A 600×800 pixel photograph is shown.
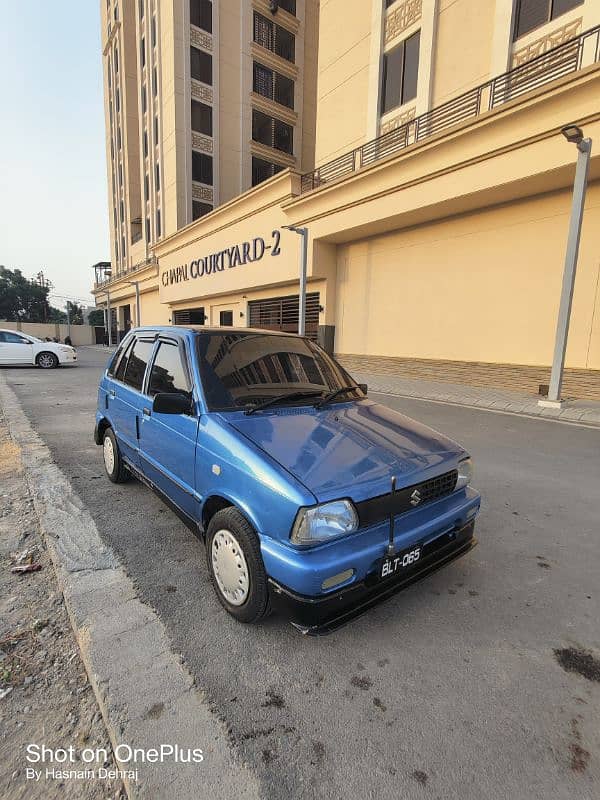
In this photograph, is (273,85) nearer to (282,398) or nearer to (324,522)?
(282,398)

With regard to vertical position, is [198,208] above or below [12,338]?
above

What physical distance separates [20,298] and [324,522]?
80.5m

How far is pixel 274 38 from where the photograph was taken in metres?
32.7

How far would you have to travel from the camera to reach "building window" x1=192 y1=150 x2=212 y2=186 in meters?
31.5

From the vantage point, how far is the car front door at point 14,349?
1686 centimetres

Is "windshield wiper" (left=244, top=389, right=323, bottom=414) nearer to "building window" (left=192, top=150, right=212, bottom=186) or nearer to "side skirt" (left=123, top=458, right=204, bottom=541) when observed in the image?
"side skirt" (left=123, top=458, right=204, bottom=541)

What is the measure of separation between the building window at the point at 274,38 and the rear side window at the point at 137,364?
128 ft

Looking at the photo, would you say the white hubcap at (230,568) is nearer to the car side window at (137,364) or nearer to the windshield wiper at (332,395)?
the windshield wiper at (332,395)

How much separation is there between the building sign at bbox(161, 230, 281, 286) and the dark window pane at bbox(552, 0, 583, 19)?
11.4 metres

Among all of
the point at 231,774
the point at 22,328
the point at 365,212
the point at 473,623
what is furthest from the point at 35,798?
the point at 22,328

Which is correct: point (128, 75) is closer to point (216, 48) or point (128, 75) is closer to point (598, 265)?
point (216, 48)

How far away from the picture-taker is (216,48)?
30375 millimetres


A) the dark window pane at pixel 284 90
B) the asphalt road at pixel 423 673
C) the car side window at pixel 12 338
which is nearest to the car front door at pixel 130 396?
the asphalt road at pixel 423 673

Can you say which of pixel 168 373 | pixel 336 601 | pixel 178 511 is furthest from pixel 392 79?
pixel 336 601
